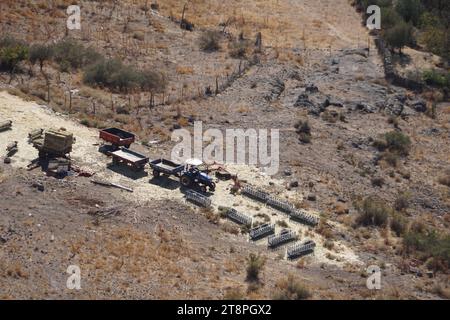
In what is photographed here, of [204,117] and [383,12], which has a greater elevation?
[383,12]

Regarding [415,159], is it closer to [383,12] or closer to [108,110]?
[108,110]

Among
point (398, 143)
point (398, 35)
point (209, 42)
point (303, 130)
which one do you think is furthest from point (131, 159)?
point (398, 35)

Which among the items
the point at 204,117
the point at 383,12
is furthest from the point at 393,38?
the point at 204,117

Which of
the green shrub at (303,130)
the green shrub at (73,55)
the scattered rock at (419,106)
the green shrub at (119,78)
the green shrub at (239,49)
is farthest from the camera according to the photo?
the green shrub at (239,49)

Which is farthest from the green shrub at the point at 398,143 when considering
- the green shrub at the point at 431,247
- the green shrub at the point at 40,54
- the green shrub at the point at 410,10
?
the green shrub at the point at 410,10

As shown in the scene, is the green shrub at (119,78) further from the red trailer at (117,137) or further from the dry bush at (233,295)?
the dry bush at (233,295)
